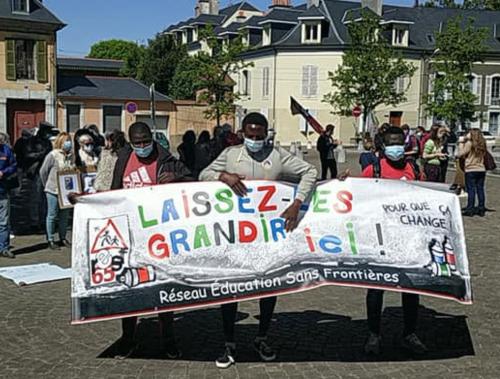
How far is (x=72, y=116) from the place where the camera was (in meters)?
46.2

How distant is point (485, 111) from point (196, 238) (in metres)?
56.4

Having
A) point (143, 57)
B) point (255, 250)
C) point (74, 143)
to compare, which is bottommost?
point (255, 250)

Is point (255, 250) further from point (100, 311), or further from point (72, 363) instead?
point (72, 363)

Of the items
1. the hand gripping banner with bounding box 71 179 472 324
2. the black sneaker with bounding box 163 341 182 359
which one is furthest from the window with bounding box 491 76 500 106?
the black sneaker with bounding box 163 341 182 359

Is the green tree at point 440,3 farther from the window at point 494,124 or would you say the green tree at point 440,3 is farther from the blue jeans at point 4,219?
the blue jeans at point 4,219

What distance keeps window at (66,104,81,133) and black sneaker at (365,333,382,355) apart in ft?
138

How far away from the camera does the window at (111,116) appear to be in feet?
160

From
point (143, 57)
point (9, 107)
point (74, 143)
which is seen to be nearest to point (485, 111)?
point (143, 57)

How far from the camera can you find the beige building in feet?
130

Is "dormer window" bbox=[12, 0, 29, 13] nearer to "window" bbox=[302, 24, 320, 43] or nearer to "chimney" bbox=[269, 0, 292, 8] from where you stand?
"window" bbox=[302, 24, 320, 43]

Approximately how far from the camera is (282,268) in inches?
212

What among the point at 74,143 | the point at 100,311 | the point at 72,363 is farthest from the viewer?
the point at 74,143

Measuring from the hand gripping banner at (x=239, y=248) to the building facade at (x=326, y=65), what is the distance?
47579 millimetres

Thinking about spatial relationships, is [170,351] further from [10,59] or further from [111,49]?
[111,49]
